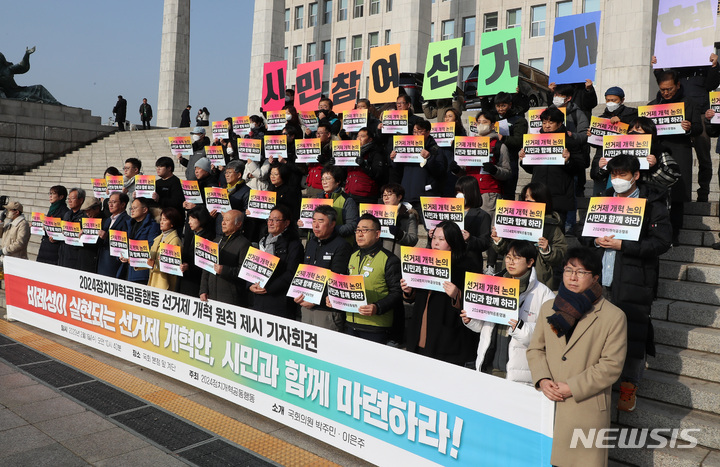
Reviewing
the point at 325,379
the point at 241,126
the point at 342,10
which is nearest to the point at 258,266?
the point at 325,379

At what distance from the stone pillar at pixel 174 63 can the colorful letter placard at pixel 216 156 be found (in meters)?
32.0

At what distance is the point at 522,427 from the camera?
409 centimetres

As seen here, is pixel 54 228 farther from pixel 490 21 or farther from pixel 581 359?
pixel 490 21

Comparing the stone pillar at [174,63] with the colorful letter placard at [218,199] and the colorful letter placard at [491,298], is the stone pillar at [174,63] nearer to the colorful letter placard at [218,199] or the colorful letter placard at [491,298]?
the colorful letter placard at [218,199]

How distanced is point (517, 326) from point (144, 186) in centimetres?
634

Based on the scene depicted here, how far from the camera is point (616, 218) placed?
5.00 metres

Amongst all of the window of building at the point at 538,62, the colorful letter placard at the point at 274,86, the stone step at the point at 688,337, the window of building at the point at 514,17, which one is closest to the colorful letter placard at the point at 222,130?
the colorful letter placard at the point at 274,86

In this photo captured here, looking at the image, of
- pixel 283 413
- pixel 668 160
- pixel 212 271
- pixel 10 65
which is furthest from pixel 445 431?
pixel 10 65

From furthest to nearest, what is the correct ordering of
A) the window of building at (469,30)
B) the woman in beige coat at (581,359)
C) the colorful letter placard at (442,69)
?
the window of building at (469,30), the colorful letter placard at (442,69), the woman in beige coat at (581,359)

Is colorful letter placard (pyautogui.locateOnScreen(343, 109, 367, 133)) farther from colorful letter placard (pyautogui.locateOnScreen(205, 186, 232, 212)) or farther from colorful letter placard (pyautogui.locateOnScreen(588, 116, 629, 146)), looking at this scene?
colorful letter placard (pyautogui.locateOnScreen(588, 116, 629, 146))

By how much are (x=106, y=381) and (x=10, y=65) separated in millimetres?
23619

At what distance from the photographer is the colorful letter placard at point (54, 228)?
9.24 meters

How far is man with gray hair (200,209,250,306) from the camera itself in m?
6.61

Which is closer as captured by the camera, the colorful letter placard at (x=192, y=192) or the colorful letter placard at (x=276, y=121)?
the colorful letter placard at (x=192, y=192)
